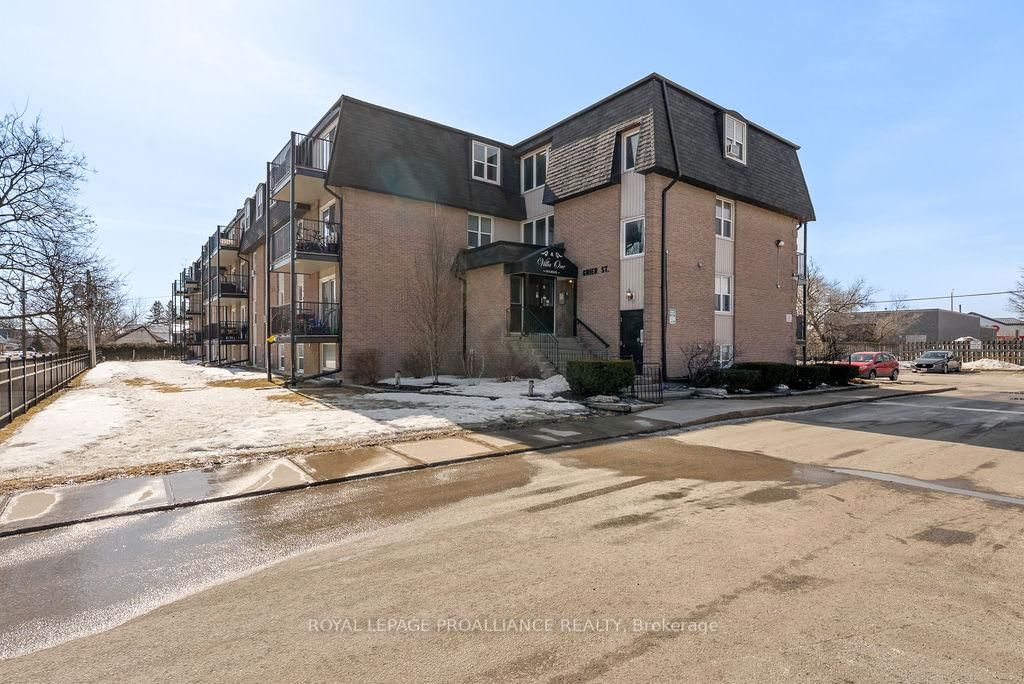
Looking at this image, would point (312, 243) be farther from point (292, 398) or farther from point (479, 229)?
point (292, 398)

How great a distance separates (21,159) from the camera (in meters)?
18.2

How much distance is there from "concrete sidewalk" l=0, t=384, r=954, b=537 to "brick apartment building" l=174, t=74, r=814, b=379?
7899 millimetres

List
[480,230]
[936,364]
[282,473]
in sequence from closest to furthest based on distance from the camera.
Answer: [282,473]
[480,230]
[936,364]

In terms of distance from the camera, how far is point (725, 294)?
1950 cm

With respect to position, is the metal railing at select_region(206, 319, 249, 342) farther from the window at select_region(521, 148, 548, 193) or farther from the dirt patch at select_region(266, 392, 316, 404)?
the window at select_region(521, 148, 548, 193)

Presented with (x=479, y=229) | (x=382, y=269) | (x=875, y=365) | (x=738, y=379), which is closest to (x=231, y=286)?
(x=382, y=269)

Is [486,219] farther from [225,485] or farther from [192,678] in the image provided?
[192,678]

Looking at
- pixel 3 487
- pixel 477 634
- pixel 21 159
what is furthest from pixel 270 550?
pixel 21 159

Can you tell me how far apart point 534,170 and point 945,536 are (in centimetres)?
2026

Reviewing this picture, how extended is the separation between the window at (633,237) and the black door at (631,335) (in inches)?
80.5

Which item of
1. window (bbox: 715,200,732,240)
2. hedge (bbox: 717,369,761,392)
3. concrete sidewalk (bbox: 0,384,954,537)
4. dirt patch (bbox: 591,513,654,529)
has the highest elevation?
window (bbox: 715,200,732,240)

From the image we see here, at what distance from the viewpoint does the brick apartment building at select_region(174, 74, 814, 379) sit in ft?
56.9

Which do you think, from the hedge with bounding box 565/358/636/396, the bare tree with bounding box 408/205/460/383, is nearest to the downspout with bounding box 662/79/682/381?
the hedge with bounding box 565/358/636/396

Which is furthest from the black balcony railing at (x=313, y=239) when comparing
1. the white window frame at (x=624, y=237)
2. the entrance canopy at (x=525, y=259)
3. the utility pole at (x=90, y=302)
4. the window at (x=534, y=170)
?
the utility pole at (x=90, y=302)
